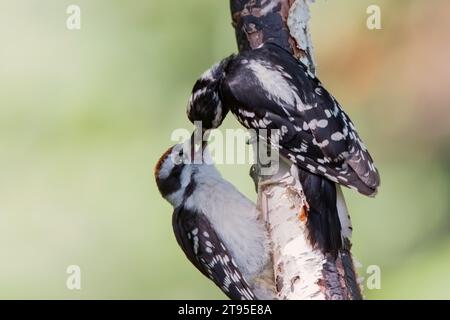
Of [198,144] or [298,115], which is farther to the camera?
[198,144]

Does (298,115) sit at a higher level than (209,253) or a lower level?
higher

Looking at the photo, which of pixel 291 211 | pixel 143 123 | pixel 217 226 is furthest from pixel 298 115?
pixel 143 123

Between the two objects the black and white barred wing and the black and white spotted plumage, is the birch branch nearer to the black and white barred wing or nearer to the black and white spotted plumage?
the black and white spotted plumage

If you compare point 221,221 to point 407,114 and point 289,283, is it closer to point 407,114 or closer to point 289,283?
point 289,283

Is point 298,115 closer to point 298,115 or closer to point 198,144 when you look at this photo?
point 298,115

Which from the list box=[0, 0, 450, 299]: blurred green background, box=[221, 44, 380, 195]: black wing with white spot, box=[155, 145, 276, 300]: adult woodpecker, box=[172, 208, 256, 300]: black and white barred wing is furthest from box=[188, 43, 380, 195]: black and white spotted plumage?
box=[0, 0, 450, 299]: blurred green background

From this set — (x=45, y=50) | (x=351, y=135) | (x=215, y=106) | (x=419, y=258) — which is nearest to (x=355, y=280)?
(x=351, y=135)
